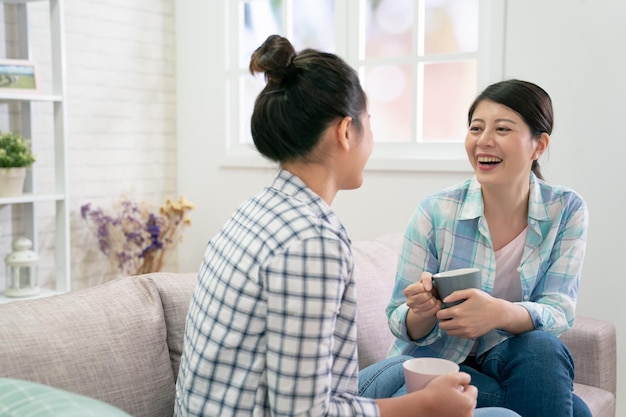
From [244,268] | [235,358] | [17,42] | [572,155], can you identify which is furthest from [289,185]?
[17,42]

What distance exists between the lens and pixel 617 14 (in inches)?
114

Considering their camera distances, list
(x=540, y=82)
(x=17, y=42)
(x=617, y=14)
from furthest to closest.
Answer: (x=17, y=42), (x=540, y=82), (x=617, y=14)

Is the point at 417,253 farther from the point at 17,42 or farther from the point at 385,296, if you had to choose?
the point at 17,42

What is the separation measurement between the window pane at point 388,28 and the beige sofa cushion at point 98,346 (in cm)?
237

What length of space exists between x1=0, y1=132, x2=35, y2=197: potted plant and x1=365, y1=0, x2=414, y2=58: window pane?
1.71 meters

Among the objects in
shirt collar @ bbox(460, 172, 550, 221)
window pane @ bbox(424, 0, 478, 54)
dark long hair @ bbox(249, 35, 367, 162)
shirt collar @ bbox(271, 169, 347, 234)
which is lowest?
shirt collar @ bbox(460, 172, 550, 221)

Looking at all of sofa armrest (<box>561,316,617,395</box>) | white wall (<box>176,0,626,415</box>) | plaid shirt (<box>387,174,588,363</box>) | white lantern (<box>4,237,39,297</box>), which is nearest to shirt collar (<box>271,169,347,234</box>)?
plaid shirt (<box>387,174,588,363</box>)

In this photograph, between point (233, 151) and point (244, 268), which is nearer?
point (244, 268)

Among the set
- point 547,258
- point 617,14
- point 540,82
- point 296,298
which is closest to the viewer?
point 296,298

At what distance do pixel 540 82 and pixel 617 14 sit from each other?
385mm

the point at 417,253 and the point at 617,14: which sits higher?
the point at 617,14

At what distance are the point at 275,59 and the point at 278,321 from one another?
1.51 ft

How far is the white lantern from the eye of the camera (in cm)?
338

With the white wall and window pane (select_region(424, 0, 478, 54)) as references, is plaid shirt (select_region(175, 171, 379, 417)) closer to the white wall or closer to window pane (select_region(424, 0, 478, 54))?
the white wall
